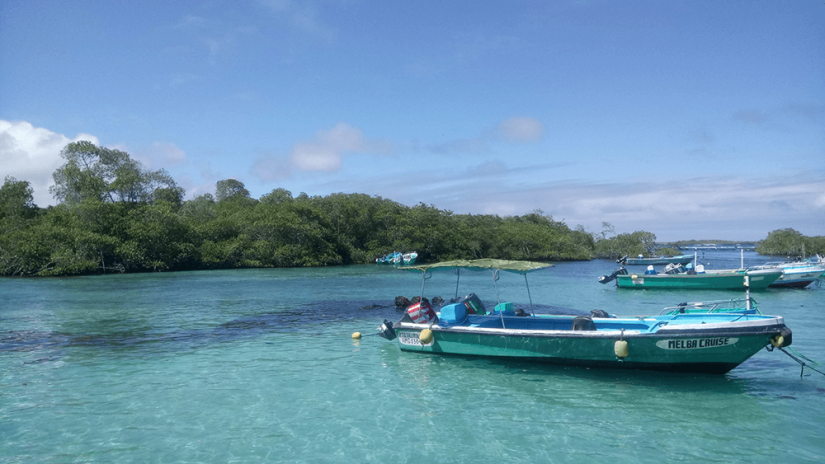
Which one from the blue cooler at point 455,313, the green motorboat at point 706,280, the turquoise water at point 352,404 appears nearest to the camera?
the turquoise water at point 352,404

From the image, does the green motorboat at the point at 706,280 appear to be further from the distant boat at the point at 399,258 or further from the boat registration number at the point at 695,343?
the distant boat at the point at 399,258

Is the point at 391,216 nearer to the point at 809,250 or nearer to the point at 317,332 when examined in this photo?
the point at 317,332

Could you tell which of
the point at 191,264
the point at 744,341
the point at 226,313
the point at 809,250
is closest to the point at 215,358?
the point at 226,313

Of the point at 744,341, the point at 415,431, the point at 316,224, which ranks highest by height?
the point at 316,224

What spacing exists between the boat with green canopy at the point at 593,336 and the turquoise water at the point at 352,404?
43cm

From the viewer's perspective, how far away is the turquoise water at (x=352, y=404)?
7.78 m

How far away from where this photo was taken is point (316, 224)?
211 ft

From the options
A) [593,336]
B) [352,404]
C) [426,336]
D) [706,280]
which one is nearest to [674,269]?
[706,280]

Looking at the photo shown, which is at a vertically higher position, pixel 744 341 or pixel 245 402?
pixel 744 341

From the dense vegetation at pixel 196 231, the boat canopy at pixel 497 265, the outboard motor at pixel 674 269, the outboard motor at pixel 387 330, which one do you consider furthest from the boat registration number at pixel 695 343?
the dense vegetation at pixel 196 231

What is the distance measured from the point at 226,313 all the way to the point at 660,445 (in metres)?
18.2

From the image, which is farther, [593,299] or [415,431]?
[593,299]

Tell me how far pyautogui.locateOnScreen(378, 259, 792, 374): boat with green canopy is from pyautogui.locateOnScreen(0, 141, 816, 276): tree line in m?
42.2

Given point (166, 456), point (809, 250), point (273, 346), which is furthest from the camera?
point (809, 250)
